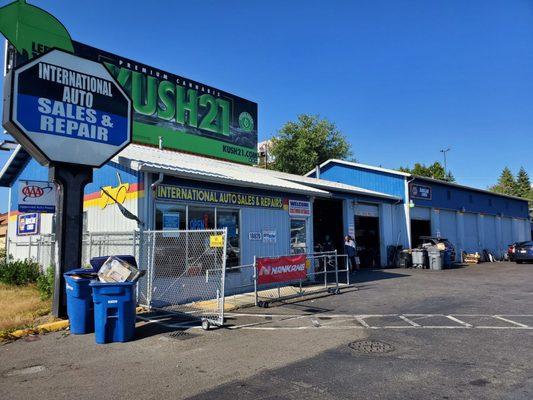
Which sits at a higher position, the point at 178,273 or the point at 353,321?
the point at 178,273

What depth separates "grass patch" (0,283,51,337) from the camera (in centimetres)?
901

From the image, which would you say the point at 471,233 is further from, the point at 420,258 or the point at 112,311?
the point at 112,311

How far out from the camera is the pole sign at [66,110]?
9.48 metres

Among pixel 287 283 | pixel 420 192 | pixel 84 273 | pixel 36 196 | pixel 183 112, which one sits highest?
pixel 183 112

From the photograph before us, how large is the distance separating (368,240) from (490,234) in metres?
15.9

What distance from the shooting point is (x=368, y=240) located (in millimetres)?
24641

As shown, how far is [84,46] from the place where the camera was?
63.4 feet

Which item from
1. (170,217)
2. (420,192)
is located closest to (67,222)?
(170,217)

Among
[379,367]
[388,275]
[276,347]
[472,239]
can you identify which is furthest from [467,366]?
[472,239]

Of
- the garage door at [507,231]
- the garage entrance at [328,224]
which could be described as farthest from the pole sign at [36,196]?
the garage door at [507,231]

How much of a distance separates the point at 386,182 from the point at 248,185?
15.1 meters

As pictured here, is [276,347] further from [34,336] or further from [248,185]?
[248,185]

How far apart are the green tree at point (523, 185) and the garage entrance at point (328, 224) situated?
7817 centimetres

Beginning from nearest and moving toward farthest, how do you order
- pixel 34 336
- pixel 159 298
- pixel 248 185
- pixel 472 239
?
1. pixel 34 336
2. pixel 159 298
3. pixel 248 185
4. pixel 472 239
